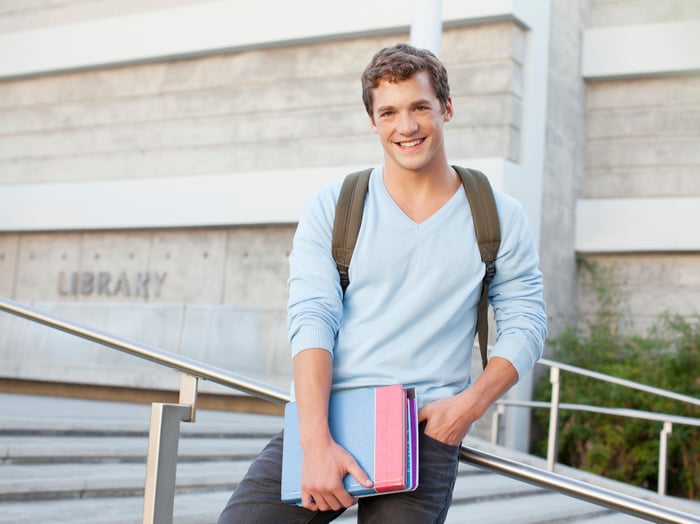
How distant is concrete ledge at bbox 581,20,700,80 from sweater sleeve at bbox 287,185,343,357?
8.78 metres

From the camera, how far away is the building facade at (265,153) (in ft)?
32.5

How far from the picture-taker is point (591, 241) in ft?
33.9

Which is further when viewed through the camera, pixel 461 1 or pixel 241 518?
pixel 461 1

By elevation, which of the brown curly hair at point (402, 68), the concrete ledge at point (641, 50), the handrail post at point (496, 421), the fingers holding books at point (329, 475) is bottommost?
the handrail post at point (496, 421)

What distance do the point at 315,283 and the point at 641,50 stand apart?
356 inches

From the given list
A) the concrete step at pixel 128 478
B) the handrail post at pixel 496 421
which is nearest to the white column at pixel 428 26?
the concrete step at pixel 128 478

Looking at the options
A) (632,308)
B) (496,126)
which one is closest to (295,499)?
(496,126)

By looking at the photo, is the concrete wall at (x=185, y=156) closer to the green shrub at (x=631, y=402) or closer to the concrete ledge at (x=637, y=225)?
the concrete ledge at (x=637, y=225)

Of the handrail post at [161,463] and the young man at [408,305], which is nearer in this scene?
the young man at [408,305]

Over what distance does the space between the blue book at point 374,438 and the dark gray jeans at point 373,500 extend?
5 centimetres

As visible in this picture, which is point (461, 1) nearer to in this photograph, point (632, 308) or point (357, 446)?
point (632, 308)

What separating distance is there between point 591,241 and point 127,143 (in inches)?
218

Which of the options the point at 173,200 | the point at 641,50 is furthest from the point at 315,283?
the point at 173,200

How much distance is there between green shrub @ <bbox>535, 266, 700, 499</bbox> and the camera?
8414 mm
